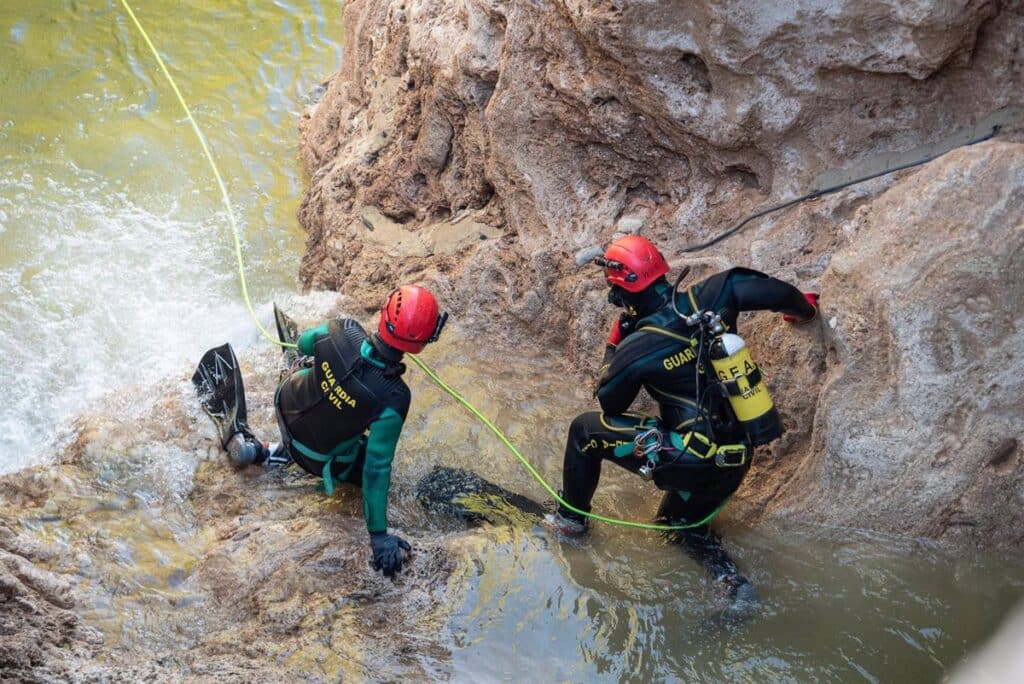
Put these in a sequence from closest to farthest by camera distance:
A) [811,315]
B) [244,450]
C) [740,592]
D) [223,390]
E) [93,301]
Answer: [740,592] → [811,315] → [244,450] → [223,390] → [93,301]

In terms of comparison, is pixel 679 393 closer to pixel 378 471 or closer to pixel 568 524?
pixel 568 524

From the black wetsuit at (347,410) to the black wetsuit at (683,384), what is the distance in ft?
3.29

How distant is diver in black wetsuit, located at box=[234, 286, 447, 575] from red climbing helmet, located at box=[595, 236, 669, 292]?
86 cm

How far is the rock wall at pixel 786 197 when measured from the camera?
4480 millimetres

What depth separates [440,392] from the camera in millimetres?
6066

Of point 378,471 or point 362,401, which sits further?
point 362,401

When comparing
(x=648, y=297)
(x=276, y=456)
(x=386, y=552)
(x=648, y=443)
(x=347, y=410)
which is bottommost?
(x=276, y=456)

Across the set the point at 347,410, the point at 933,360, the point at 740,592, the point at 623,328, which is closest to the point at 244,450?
the point at 347,410

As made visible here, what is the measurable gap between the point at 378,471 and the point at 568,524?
43.8 inches

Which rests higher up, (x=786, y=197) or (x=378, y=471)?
(x=786, y=197)

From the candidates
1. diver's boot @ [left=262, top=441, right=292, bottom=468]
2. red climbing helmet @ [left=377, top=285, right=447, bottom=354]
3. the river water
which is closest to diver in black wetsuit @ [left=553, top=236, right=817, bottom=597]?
the river water

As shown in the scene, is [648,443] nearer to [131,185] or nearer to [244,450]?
[244,450]

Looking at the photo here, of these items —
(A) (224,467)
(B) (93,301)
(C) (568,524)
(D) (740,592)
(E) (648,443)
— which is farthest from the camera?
(B) (93,301)

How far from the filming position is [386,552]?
177 inches
